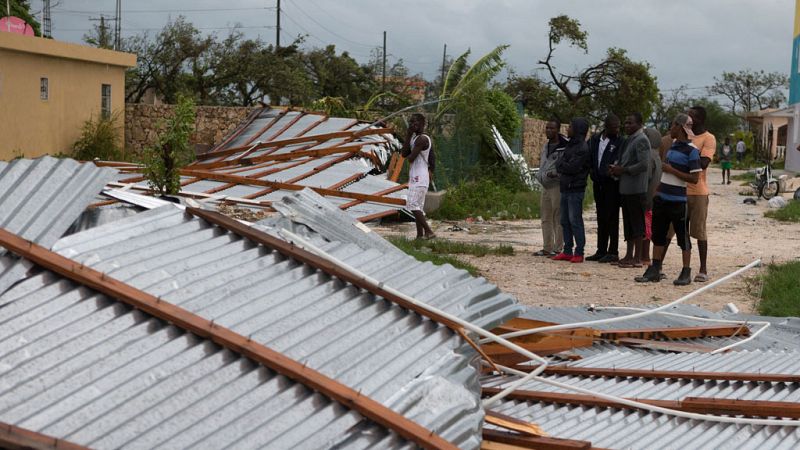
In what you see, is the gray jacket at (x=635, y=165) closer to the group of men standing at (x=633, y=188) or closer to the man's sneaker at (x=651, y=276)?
the group of men standing at (x=633, y=188)

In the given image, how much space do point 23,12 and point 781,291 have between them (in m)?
27.3

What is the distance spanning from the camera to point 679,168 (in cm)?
980

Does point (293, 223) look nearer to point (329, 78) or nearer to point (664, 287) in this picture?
point (664, 287)

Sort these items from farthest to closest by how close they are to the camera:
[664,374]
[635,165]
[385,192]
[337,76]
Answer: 1. [337,76]
2. [385,192]
3. [635,165]
4. [664,374]

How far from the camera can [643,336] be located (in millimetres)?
6031

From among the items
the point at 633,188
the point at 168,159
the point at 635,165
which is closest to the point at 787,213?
the point at 633,188

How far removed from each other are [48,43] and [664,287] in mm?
13154

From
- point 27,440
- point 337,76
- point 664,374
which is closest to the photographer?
point 27,440

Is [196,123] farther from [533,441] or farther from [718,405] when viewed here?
[533,441]

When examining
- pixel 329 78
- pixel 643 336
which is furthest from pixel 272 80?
pixel 643 336

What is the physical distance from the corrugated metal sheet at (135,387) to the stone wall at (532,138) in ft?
75.2

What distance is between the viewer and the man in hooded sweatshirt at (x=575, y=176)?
1139 cm

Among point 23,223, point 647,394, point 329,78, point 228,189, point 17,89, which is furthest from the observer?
point 329,78

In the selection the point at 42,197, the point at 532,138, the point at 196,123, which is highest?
the point at 196,123
